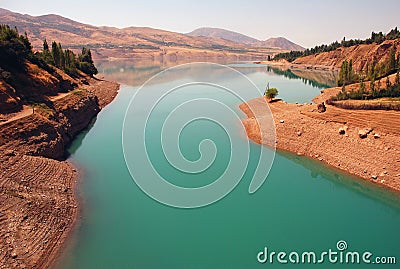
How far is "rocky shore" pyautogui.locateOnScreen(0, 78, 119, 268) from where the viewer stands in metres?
15.0

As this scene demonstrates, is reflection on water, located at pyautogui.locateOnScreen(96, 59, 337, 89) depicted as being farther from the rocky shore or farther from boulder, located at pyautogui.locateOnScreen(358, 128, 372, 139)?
the rocky shore

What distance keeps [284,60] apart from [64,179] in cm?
14279

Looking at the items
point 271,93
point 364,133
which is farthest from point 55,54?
point 364,133

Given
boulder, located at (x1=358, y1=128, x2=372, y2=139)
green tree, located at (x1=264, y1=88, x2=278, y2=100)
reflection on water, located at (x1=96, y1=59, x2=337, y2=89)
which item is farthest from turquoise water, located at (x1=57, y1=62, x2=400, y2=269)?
reflection on water, located at (x1=96, y1=59, x2=337, y2=89)

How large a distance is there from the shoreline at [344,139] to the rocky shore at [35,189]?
20011 mm

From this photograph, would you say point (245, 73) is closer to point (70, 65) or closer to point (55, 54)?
point (70, 65)

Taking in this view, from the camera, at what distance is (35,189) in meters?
19.7

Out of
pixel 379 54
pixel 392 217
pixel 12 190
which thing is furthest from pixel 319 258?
pixel 379 54

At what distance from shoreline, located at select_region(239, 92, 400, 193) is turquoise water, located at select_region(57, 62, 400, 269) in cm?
127

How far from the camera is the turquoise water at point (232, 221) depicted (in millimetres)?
15633

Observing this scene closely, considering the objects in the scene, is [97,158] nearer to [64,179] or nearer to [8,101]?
[64,179]

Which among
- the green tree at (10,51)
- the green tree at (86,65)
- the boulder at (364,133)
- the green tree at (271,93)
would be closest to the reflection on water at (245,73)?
the green tree at (86,65)

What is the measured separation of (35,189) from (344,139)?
2567cm

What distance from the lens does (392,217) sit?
19.5m
